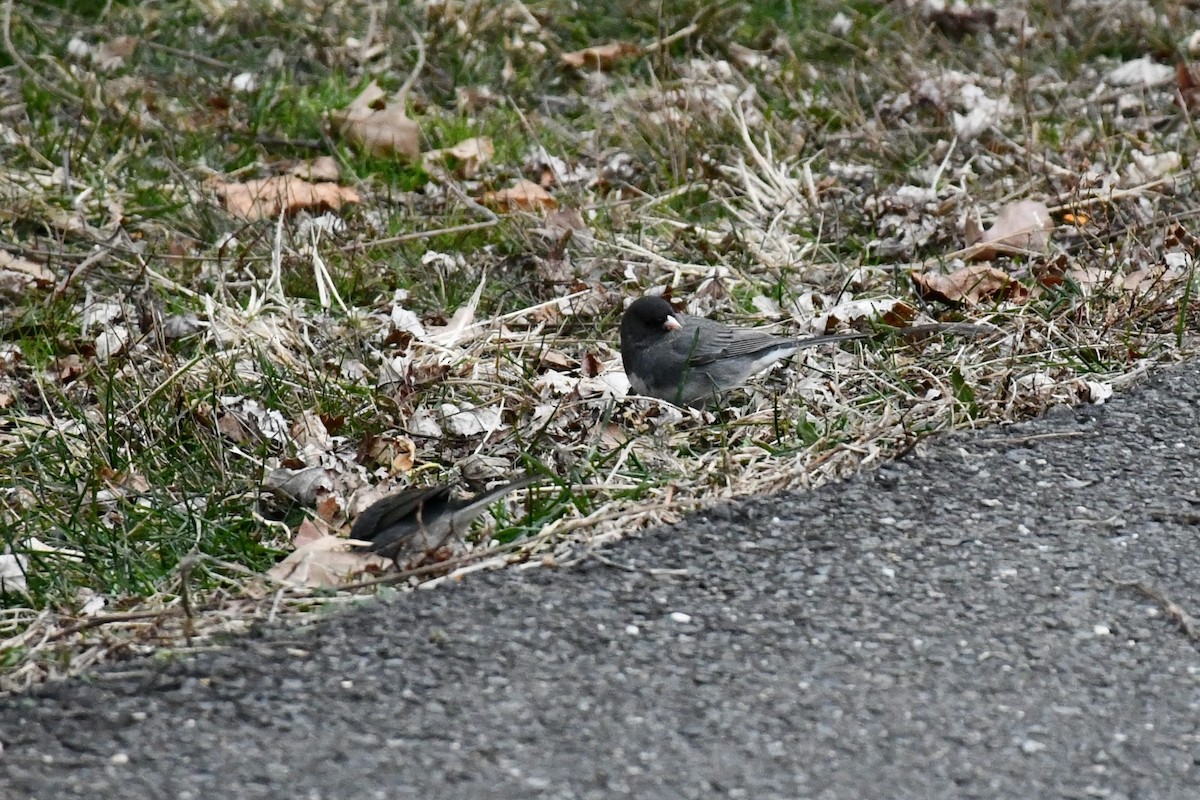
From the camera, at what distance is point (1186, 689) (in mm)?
2613

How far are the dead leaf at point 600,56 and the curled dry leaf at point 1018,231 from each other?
2.46m

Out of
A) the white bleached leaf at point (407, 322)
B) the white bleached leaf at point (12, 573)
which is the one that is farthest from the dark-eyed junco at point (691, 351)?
the white bleached leaf at point (12, 573)

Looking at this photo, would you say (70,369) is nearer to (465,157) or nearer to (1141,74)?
(465,157)

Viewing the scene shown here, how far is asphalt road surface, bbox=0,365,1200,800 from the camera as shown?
7.80 ft

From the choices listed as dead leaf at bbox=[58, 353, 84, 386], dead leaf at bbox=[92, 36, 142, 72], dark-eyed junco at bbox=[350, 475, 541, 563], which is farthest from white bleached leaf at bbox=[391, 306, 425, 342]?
dead leaf at bbox=[92, 36, 142, 72]

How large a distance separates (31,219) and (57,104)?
122 cm

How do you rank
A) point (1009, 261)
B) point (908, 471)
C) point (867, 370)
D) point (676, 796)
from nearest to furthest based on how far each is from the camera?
point (676, 796) < point (908, 471) < point (867, 370) < point (1009, 261)

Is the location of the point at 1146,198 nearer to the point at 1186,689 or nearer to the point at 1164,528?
the point at 1164,528

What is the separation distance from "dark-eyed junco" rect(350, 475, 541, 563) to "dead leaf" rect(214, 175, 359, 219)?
2520 millimetres

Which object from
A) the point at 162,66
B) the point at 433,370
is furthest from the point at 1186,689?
the point at 162,66

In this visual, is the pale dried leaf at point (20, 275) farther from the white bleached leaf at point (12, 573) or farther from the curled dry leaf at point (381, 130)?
the white bleached leaf at point (12, 573)

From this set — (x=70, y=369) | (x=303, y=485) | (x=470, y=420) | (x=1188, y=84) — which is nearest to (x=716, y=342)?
(x=470, y=420)

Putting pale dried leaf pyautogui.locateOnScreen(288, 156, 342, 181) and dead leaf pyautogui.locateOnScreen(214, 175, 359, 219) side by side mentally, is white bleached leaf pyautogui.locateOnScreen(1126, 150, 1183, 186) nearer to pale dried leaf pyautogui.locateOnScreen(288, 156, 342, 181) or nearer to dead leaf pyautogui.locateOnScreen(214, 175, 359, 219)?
dead leaf pyautogui.locateOnScreen(214, 175, 359, 219)

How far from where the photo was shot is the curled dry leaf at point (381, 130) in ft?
19.7
